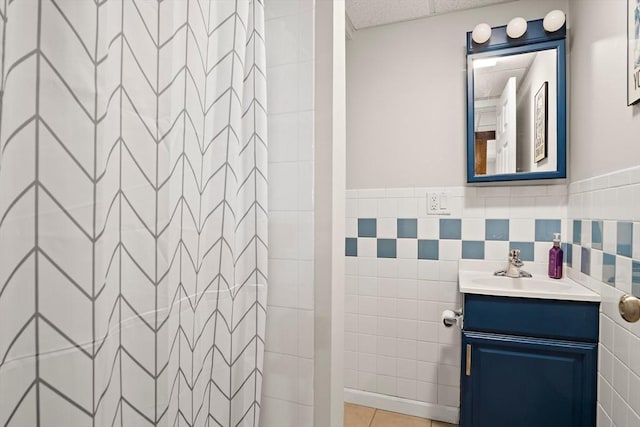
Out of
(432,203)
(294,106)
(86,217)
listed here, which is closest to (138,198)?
(86,217)

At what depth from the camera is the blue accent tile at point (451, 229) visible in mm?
1869

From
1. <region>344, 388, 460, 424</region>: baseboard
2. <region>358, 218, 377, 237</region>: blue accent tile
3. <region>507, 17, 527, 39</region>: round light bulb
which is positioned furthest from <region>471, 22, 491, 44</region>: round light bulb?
<region>344, 388, 460, 424</region>: baseboard

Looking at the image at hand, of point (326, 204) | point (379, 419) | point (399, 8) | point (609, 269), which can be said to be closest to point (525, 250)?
point (609, 269)

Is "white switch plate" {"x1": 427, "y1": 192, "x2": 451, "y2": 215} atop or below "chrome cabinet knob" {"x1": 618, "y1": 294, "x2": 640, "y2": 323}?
atop

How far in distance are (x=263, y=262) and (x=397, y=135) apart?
4.55 ft

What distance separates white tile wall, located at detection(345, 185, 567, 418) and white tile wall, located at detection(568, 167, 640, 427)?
416mm

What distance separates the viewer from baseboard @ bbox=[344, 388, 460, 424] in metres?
1.84

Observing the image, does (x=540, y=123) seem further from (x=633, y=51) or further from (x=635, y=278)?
(x=635, y=278)

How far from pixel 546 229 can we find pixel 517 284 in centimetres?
33

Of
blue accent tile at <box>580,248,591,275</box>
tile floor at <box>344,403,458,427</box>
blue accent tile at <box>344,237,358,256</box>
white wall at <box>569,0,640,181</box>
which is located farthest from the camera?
blue accent tile at <box>344,237,358,256</box>

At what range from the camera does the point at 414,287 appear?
1.95 metres

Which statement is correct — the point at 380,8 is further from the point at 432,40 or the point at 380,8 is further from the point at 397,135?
the point at 397,135

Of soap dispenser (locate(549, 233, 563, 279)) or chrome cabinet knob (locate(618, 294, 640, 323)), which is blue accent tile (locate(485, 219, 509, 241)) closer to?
soap dispenser (locate(549, 233, 563, 279))

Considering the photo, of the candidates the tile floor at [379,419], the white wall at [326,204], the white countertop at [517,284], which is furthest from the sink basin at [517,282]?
the white wall at [326,204]
